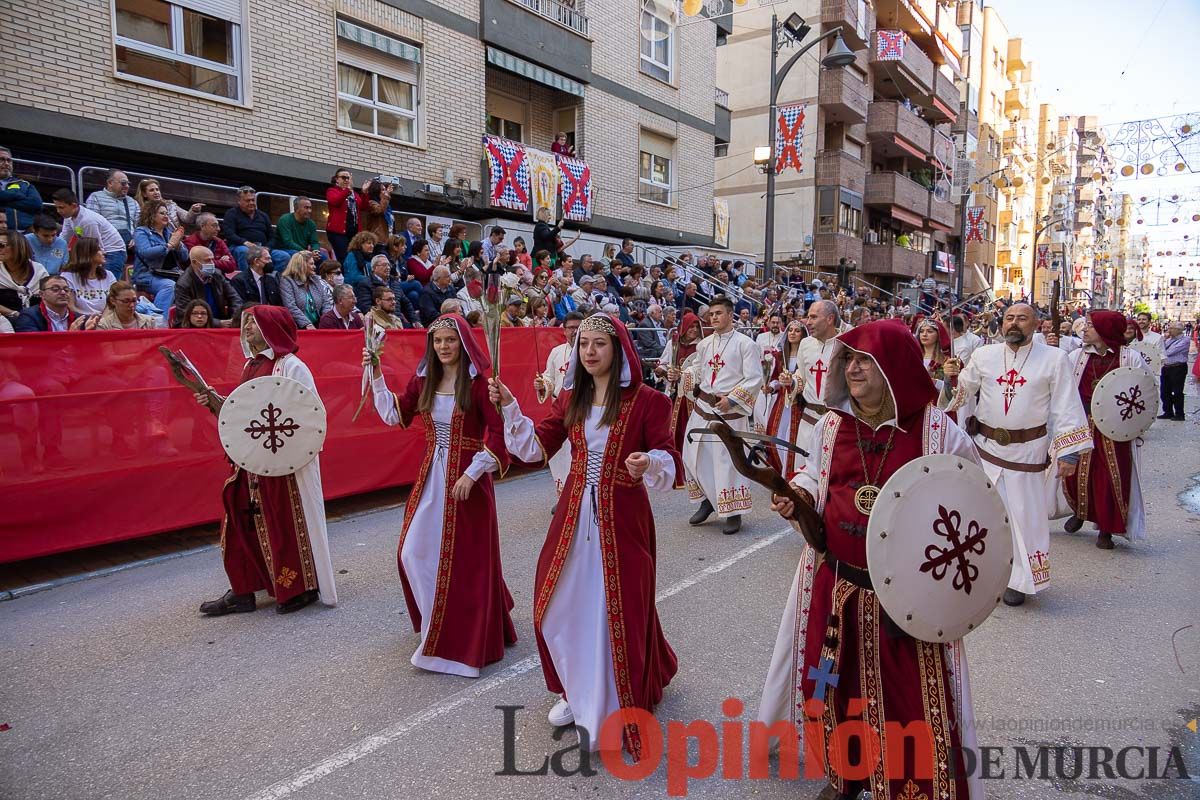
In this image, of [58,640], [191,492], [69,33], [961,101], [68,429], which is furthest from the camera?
[961,101]

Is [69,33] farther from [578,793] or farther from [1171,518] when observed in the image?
[1171,518]

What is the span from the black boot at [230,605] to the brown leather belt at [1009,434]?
16.8ft

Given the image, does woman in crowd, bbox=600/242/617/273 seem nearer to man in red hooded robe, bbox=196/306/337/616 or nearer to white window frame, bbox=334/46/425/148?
white window frame, bbox=334/46/425/148

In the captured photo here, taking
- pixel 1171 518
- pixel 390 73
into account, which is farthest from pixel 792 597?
pixel 390 73

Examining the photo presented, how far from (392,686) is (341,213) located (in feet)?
26.9

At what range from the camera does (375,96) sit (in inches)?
514

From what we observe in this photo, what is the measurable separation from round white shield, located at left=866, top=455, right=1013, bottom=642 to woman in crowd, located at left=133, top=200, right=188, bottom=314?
7738mm

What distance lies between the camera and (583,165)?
1672 cm

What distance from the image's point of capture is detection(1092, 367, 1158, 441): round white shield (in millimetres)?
6562

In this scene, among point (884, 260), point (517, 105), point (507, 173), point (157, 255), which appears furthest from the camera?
point (884, 260)

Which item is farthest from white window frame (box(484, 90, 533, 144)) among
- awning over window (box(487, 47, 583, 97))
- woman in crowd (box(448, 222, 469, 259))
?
woman in crowd (box(448, 222, 469, 259))

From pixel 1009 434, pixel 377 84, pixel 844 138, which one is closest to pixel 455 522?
pixel 1009 434

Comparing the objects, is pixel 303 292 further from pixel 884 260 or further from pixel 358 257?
pixel 884 260

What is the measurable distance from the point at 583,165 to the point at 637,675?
14.8 m
